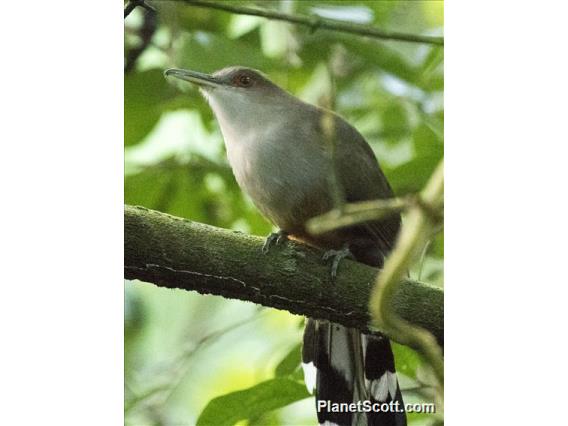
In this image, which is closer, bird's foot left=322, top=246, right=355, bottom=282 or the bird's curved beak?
bird's foot left=322, top=246, right=355, bottom=282

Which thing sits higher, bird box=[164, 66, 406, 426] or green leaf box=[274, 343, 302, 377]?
bird box=[164, 66, 406, 426]

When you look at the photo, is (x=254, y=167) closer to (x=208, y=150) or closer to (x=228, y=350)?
(x=208, y=150)

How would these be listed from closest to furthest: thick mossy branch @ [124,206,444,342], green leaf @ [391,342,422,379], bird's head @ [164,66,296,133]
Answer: thick mossy branch @ [124,206,444,342], green leaf @ [391,342,422,379], bird's head @ [164,66,296,133]

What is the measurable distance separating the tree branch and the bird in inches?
6.1

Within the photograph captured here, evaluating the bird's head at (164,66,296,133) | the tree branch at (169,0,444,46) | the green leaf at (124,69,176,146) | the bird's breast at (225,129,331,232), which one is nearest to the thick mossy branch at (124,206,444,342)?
the bird's breast at (225,129,331,232)

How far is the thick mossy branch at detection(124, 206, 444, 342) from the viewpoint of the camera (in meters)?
2.14

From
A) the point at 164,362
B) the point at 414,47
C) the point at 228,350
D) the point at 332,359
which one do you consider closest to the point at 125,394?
the point at 164,362

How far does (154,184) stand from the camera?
8.20 feet

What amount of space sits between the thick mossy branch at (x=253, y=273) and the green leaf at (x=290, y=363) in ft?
0.73

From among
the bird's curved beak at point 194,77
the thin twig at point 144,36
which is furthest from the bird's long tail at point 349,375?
the thin twig at point 144,36

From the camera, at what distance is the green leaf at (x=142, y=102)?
241 centimetres

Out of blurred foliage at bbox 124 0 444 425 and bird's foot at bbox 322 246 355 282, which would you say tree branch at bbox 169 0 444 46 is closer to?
blurred foliage at bbox 124 0 444 425

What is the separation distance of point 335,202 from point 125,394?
2.36ft

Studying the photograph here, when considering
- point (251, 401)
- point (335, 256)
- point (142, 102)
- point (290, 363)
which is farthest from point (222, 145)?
point (251, 401)
